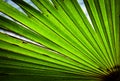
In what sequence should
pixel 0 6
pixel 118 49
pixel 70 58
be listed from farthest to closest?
pixel 70 58, pixel 118 49, pixel 0 6

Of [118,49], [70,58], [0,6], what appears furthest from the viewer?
[70,58]

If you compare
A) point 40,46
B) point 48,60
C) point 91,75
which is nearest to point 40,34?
point 40,46

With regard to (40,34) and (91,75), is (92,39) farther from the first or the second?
(40,34)

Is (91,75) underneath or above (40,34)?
underneath

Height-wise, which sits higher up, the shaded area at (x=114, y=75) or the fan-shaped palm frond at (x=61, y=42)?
the fan-shaped palm frond at (x=61, y=42)

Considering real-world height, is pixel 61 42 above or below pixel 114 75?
above

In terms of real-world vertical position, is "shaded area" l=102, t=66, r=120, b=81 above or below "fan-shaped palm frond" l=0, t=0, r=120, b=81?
below

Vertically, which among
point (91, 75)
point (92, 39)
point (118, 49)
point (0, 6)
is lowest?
point (91, 75)

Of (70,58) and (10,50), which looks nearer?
(10,50)
